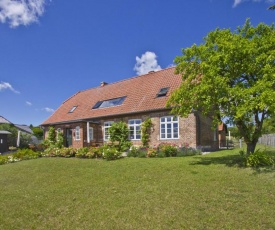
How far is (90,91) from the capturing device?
30.0 m

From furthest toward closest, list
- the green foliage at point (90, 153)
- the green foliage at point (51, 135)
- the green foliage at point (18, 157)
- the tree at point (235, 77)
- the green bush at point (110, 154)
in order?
the green foliage at point (51, 135), the green foliage at point (18, 157), the green foliage at point (90, 153), the green bush at point (110, 154), the tree at point (235, 77)

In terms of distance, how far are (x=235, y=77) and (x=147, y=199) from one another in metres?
6.73

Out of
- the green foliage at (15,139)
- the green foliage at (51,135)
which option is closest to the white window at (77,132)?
the green foliage at (51,135)

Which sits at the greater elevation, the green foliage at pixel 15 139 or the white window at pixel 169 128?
the white window at pixel 169 128

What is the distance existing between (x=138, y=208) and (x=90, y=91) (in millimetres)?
24554

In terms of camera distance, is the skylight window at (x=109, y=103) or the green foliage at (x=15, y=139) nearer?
the skylight window at (x=109, y=103)

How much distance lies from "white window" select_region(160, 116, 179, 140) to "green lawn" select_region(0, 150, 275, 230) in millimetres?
7861

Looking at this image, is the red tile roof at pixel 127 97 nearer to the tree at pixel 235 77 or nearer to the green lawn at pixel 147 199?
the tree at pixel 235 77

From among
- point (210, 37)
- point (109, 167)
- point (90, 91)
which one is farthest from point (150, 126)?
point (90, 91)

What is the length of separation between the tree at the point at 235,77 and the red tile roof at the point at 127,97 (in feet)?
23.3

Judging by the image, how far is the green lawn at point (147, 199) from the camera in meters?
5.97

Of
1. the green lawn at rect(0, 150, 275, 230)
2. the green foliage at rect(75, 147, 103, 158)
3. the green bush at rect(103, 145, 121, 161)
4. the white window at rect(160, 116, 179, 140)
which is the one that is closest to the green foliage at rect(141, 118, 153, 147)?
the white window at rect(160, 116, 179, 140)

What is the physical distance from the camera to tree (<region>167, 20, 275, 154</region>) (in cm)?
959

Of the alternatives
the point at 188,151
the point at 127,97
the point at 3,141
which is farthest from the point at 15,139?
the point at 188,151
